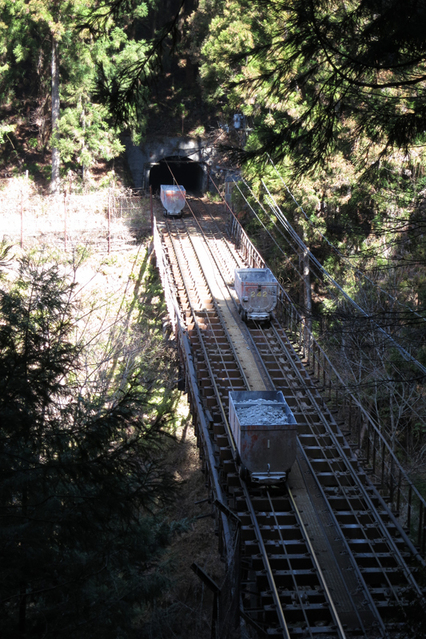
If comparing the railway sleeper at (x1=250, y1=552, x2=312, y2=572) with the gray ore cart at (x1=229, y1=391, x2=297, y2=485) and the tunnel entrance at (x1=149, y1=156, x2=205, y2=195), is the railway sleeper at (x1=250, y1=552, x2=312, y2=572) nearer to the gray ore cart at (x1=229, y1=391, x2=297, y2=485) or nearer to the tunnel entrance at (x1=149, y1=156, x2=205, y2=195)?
the gray ore cart at (x1=229, y1=391, x2=297, y2=485)

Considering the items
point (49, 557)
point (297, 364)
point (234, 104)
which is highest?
Answer: point (234, 104)

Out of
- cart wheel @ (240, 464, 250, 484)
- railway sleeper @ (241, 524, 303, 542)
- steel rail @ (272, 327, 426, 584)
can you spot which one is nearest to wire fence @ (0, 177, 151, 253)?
steel rail @ (272, 327, 426, 584)

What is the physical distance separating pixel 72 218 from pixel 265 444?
1086 inches

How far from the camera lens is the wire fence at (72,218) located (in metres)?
34.7

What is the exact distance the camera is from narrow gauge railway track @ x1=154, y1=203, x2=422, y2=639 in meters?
10.5

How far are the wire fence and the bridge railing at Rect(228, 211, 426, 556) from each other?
6.58m

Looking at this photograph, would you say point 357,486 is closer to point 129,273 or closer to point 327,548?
point 327,548

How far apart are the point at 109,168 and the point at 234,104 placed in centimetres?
1377

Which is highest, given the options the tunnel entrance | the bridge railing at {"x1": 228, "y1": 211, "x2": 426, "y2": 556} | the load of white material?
the tunnel entrance

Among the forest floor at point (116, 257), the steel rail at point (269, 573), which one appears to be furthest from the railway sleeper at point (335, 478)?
the forest floor at point (116, 257)

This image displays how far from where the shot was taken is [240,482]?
1405cm

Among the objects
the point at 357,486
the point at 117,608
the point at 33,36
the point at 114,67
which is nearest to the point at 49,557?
the point at 117,608

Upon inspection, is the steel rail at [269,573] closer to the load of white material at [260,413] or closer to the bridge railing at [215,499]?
the bridge railing at [215,499]

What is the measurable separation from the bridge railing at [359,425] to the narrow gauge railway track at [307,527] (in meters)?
0.63
